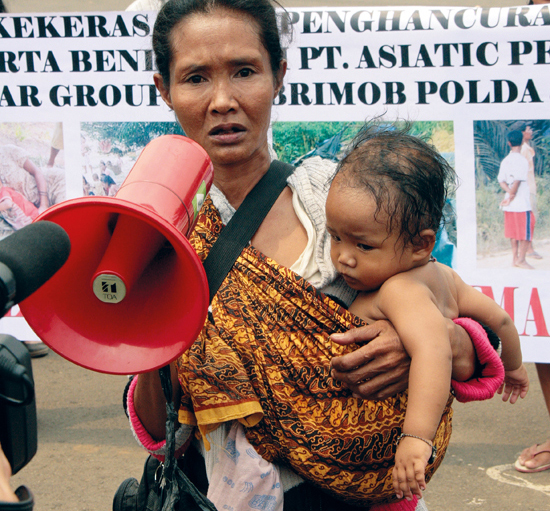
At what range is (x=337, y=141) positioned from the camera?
304cm

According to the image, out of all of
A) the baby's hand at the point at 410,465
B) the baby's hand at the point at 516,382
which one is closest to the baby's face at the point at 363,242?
the baby's hand at the point at 410,465

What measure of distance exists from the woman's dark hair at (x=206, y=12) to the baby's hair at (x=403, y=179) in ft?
1.21

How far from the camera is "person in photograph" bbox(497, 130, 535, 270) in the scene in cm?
304

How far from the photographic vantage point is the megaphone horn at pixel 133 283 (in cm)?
119

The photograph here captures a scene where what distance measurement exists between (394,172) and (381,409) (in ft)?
1.66

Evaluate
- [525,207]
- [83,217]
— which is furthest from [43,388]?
[83,217]

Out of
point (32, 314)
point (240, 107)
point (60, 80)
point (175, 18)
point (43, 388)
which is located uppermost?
point (60, 80)

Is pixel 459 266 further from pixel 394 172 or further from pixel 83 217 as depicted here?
pixel 83 217

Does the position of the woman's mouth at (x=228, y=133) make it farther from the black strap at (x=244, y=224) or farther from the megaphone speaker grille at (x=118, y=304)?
the megaphone speaker grille at (x=118, y=304)

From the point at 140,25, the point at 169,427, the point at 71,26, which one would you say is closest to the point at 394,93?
the point at 140,25

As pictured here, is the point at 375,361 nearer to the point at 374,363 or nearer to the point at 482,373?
the point at 374,363

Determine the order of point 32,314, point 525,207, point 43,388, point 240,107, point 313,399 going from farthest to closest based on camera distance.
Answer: point 43,388 < point 525,207 < point 240,107 < point 313,399 < point 32,314

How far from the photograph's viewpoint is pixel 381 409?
1396mm

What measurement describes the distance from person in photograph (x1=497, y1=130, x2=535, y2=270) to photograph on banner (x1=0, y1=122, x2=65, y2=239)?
2.10m
